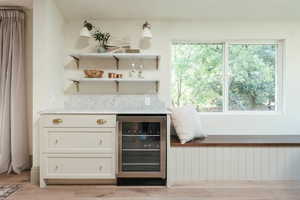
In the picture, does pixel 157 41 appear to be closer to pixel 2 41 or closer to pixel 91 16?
pixel 91 16

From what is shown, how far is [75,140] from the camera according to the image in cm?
260

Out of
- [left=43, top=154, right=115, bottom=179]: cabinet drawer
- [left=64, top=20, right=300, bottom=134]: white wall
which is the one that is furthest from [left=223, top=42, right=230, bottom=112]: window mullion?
[left=43, top=154, right=115, bottom=179]: cabinet drawer

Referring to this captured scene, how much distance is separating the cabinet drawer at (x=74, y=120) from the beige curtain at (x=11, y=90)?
0.76 meters

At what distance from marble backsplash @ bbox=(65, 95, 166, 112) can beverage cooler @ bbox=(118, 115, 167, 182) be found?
635 mm

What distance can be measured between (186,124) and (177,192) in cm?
81

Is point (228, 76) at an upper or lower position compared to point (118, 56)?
lower

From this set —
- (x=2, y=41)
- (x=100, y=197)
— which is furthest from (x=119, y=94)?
(x=2, y=41)

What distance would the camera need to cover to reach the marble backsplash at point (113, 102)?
328 centimetres

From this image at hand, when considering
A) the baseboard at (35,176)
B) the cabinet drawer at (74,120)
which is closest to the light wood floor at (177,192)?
the baseboard at (35,176)

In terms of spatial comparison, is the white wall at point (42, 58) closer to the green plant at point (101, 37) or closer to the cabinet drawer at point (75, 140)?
the cabinet drawer at point (75, 140)

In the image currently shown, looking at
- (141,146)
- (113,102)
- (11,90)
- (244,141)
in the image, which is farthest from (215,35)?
(11,90)

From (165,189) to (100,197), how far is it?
71 centimetres

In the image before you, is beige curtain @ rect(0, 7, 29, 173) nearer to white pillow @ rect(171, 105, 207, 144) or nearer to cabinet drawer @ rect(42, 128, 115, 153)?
cabinet drawer @ rect(42, 128, 115, 153)

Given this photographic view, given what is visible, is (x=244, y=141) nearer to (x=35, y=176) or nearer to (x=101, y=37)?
(x=101, y=37)
